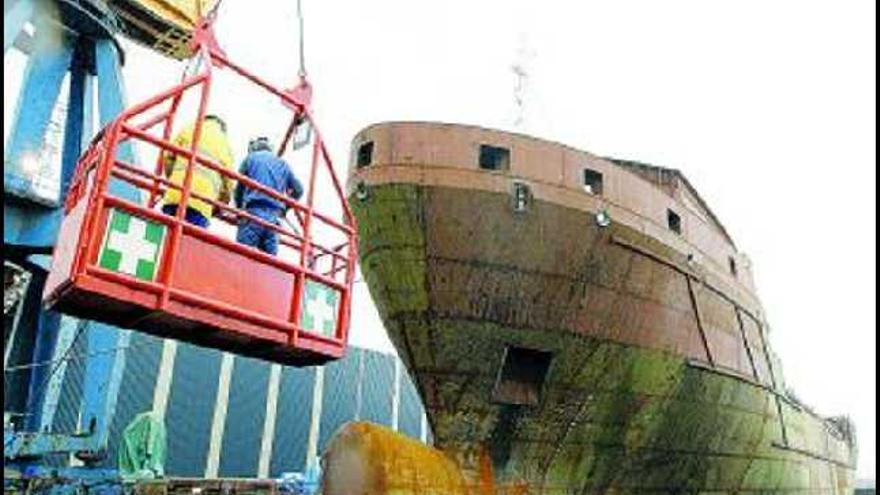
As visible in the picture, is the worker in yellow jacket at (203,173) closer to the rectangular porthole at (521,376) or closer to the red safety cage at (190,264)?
the red safety cage at (190,264)

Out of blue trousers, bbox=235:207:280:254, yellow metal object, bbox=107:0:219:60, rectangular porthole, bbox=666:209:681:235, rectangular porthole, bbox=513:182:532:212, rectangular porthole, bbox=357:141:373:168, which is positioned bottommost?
blue trousers, bbox=235:207:280:254

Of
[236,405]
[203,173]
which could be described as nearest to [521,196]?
[203,173]

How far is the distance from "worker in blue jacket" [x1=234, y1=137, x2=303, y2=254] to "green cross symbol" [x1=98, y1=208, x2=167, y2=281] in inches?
34.4

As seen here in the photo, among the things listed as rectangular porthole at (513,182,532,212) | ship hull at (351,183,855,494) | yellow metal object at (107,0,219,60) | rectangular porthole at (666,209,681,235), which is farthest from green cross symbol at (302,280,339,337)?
yellow metal object at (107,0,219,60)

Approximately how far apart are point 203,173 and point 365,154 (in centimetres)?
436

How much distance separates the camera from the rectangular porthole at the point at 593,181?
29.3 feet

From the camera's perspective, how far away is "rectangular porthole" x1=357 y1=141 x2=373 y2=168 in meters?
8.72

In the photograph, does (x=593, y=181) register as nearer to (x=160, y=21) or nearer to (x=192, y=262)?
(x=192, y=262)

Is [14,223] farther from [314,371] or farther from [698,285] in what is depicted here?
[314,371]

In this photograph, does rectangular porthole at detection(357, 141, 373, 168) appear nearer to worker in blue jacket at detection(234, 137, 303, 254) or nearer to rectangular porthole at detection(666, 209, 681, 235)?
worker in blue jacket at detection(234, 137, 303, 254)

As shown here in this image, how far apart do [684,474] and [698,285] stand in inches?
109

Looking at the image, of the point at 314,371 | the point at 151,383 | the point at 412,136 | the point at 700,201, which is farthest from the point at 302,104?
the point at 314,371

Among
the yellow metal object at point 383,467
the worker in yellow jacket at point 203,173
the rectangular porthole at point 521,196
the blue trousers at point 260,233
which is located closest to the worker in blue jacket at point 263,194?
the blue trousers at point 260,233

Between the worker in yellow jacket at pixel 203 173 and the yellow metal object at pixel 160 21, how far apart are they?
12.5 meters
